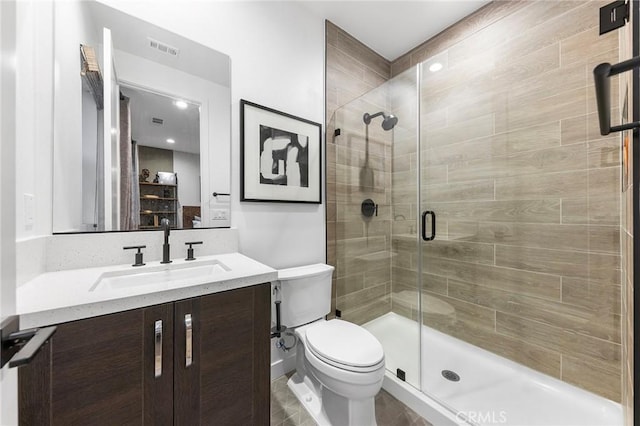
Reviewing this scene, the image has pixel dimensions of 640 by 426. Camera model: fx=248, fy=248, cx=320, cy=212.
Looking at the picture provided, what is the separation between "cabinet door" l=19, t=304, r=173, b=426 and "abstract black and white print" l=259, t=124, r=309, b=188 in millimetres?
1024

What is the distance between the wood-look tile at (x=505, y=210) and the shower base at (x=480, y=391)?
90 centimetres

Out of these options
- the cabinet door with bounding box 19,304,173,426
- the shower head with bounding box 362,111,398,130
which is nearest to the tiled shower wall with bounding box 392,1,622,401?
the shower head with bounding box 362,111,398,130

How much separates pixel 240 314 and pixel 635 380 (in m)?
1.16

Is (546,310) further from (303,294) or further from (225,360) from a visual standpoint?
(225,360)

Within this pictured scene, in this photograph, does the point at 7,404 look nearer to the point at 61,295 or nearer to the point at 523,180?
the point at 61,295

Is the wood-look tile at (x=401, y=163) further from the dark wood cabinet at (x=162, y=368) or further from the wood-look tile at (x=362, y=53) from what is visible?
the dark wood cabinet at (x=162, y=368)

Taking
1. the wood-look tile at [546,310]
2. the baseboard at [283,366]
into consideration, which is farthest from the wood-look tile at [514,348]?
the baseboard at [283,366]

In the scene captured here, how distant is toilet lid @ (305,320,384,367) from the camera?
3.77 feet

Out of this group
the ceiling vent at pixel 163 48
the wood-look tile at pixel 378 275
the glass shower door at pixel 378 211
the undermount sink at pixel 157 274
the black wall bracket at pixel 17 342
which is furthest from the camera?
the wood-look tile at pixel 378 275

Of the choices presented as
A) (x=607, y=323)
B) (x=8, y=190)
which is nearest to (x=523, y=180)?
(x=607, y=323)

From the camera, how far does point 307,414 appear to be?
4.40ft

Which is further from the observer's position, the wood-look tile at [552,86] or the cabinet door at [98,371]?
the wood-look tile at [552,86]

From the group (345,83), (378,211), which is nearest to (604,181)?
(378,211)

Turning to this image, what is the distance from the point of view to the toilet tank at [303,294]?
58.4 inches
